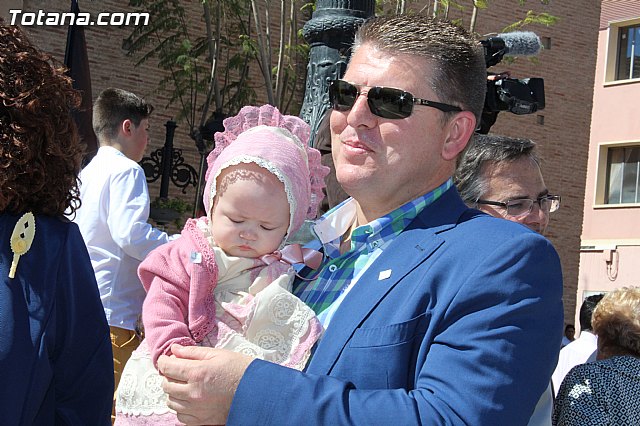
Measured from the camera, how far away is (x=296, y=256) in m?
2.90

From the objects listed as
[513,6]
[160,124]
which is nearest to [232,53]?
[160,124]

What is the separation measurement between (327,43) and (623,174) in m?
21.7

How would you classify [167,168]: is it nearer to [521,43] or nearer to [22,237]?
[521,43]

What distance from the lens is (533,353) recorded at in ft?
6.93

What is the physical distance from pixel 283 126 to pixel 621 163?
2418 centimetres

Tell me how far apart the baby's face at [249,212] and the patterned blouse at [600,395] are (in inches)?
59.0

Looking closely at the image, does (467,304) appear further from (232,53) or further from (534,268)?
(232,53)

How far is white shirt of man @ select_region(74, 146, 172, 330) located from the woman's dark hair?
2.50 meters

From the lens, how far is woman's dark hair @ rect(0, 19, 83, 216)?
2.65m

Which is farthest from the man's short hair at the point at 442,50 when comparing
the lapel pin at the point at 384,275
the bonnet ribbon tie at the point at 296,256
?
the bonnet ribbon tie at the point at 296,256

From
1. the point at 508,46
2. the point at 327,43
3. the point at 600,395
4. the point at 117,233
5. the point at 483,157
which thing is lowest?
the point at 600,395

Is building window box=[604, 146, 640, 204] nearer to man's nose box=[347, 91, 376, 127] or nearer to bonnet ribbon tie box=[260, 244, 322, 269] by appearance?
bonnet ribbon tie box=[260, 244, 322, 269]

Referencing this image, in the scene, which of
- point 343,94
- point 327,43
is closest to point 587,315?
point 327,43

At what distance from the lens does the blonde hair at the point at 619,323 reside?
4.53m
